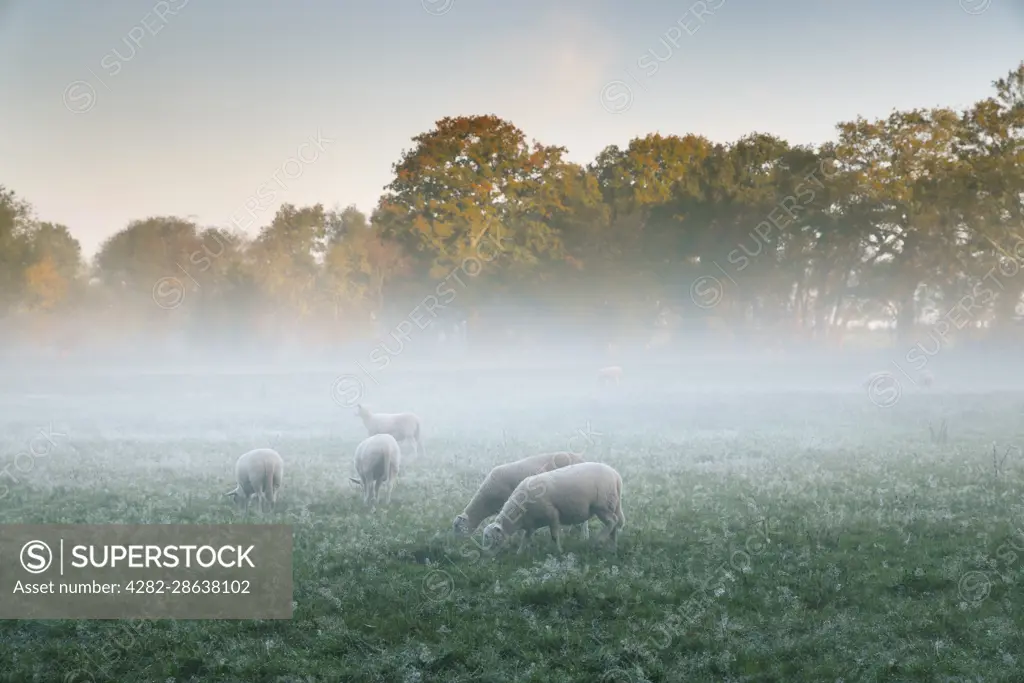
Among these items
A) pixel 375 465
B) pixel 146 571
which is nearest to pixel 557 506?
pixel 146 571

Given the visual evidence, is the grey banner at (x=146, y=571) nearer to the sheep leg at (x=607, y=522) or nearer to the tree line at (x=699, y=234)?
the sheep leg at (x=607, y=522)

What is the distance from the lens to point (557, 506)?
14469mm

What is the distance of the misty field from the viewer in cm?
1042

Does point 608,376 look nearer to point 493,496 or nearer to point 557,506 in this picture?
point 493,496

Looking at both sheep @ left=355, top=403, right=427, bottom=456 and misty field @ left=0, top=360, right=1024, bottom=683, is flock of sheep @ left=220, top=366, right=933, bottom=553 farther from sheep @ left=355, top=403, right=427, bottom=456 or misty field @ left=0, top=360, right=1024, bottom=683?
sheep @ left=355, top=403, right=427, bottom=456

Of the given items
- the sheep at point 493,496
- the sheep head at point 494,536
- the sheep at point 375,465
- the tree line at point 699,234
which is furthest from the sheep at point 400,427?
the tree line at point 699,234

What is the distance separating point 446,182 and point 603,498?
51.3 meters

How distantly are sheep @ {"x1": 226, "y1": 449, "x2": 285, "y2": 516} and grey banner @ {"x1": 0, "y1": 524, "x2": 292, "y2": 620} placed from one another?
7.44 feet

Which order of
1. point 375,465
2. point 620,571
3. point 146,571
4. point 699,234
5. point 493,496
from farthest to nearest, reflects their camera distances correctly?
point 699,234 < point 375,465 < point 493,496 < point 146,571 < point 620,571

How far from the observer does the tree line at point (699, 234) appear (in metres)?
63.7

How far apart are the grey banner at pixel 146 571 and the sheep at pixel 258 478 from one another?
2.27m

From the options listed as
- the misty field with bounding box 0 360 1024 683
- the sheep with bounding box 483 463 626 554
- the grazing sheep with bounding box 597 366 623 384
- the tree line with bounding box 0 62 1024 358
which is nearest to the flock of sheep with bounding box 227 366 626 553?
the sheep with bounding box 483 463 626 554

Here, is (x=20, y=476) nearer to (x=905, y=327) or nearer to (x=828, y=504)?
(x=828, y=504)

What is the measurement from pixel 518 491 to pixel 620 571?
2.38 m
